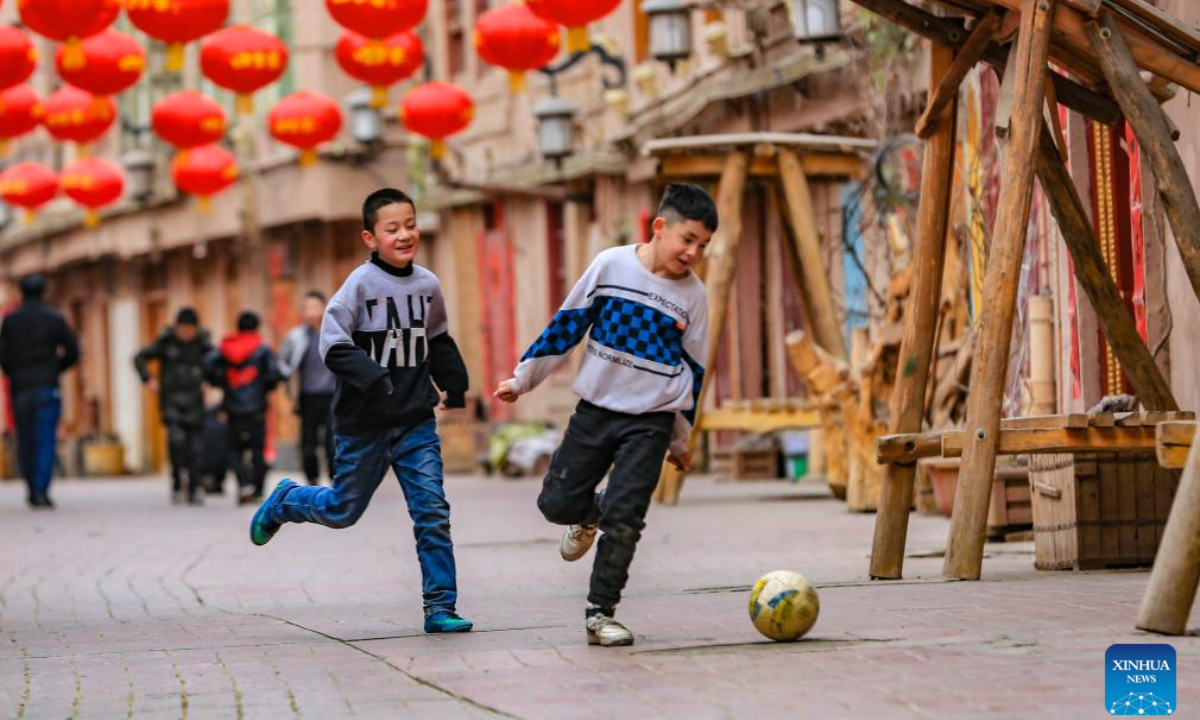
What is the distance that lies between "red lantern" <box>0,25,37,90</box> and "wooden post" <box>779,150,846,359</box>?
5587mm

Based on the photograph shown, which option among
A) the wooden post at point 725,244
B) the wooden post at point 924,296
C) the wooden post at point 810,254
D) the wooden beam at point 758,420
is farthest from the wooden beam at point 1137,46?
the wooden beam at point 758,420

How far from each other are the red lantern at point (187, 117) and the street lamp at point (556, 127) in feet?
16.8

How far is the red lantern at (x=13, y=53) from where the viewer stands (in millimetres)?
17797

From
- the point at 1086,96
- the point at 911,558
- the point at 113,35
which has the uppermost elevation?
the point at 113,35

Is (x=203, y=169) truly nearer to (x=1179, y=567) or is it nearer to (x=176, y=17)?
(x=176, y=17)

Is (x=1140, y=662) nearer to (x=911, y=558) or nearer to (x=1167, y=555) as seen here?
(x=1167, y=555)

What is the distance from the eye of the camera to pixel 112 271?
47.0 metres

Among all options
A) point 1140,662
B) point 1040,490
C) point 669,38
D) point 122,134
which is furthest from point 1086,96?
point 122,134

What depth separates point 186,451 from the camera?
2211 cm

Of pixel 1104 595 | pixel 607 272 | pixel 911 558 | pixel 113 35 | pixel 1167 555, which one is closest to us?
pixel 1167 555

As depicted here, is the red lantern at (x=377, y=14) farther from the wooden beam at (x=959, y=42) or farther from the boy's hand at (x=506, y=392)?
the boy's hand at (x=506, y=392)

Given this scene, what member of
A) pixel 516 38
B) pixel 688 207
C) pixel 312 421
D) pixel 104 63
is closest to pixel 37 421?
pixel 312 421

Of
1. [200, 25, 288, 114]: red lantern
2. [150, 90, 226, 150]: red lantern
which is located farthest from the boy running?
[150, 90, 226, 150]: red lantern

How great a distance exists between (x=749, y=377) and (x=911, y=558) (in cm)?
1528
